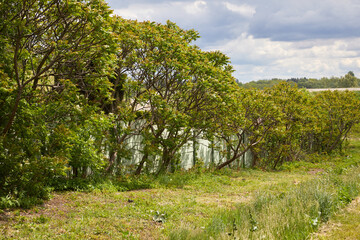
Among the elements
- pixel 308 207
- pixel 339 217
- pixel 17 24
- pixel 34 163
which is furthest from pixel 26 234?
pixel 339 217

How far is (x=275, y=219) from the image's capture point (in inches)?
232

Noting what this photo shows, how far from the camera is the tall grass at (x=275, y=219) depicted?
18.0 ft

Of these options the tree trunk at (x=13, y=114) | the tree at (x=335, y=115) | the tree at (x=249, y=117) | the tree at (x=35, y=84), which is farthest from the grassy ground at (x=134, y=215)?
the tree at (x=335, y=115)

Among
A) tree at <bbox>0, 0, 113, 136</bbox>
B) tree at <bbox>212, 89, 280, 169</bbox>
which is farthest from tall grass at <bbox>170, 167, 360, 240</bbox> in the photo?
tree at <bbox>212, 89, 280, 169</bbox>

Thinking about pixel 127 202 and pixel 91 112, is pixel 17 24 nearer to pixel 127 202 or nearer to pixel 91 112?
pixel 91 112

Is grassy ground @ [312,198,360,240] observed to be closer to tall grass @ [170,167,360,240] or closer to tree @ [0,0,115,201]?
tall grass @ [170,167,360,240]

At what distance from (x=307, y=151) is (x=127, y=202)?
19.7 m

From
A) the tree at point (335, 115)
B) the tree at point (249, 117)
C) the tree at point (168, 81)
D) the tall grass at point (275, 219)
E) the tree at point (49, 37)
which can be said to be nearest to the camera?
the tall grass at point (275, 219)

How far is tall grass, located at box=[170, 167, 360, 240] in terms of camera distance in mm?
5496

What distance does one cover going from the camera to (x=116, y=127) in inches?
408

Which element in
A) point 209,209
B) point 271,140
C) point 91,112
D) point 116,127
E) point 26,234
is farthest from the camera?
point 271,140

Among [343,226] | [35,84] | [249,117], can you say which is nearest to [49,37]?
[35,84]

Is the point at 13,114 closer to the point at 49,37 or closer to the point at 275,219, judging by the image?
the point at 49,37

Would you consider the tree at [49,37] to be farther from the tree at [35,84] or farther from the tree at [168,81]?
the tree at [168,81]
